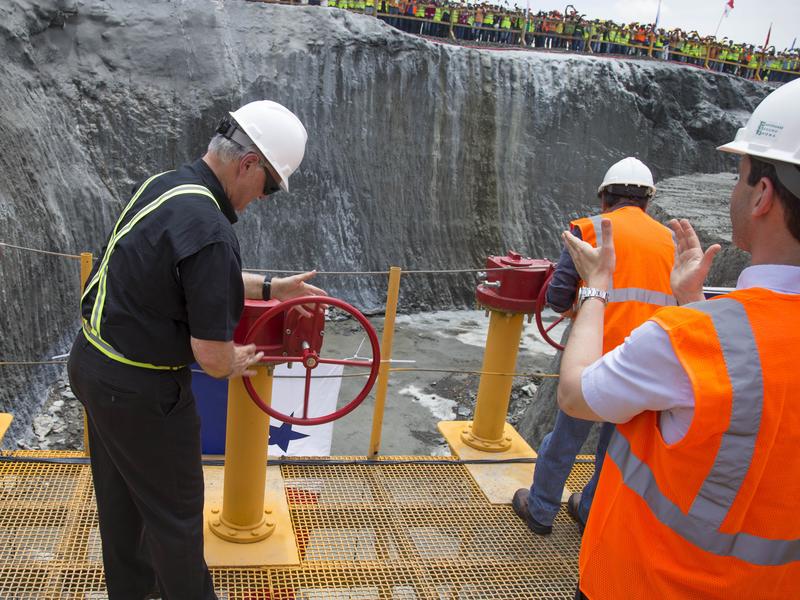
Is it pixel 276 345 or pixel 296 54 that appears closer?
pixel 276 345

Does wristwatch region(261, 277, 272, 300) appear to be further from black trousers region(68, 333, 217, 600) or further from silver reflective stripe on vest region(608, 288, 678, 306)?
silver reflective stripe on vest region(608, 288, 678, 306)

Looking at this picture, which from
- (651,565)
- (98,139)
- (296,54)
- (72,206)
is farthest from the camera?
(296,54)

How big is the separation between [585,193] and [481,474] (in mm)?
14853

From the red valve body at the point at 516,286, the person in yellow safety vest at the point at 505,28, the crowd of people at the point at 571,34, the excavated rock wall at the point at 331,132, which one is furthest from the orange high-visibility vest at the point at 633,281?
the person in yellow safety vest at the point at 505,28

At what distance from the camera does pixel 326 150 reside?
46.2 ft

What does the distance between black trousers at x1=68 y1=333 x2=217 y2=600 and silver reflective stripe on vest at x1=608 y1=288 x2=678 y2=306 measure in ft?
6.00

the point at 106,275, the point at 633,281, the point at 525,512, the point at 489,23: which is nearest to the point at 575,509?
the point at 525,512

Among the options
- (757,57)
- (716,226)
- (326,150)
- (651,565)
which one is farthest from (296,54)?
(757,57)

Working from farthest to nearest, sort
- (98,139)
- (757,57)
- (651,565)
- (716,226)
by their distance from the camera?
(757,57) < (98,139) < (716,226) < (651,565)

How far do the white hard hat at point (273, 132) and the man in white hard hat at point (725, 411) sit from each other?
1229 mm

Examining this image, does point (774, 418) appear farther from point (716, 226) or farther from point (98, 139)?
point (98, 139)

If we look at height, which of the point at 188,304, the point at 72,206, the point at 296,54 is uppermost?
the point at 296,54

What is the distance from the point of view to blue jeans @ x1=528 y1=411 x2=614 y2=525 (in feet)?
10.3

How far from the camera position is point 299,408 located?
→ 509 centimetres
